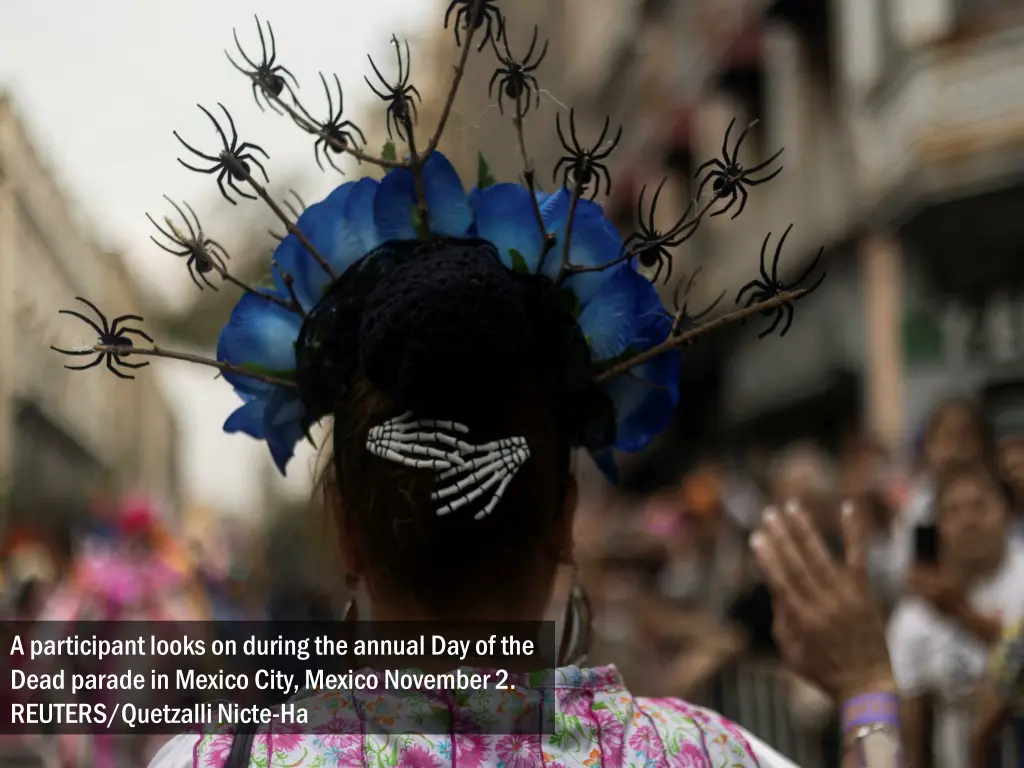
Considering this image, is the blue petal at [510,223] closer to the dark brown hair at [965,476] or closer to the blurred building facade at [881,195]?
the dark brown hair at [965,476]

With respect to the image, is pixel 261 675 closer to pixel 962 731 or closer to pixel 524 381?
pixel 524 381

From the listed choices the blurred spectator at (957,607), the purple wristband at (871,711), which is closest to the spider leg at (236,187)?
the purple wristband at (871,711)

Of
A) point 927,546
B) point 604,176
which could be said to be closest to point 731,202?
point 604,176

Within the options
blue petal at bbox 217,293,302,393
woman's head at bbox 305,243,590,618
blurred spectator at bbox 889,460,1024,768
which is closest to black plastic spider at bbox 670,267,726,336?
woman's head at bbox 305,243,590,618

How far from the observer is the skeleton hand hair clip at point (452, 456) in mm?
1420

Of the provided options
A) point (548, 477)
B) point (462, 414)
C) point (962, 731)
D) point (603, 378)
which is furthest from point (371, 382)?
point (962, 731)

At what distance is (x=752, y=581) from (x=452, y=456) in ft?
13.2

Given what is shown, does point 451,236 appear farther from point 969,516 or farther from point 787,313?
point 969,516

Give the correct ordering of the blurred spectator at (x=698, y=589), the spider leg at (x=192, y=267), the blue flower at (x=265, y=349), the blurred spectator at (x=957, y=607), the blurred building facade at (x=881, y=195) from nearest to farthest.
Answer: the spider leg at (x=192, y=267) → the blue flower at (x=265, y=349) → the blurred spectator at (x=957, y=607) → the blurred spectator at (x=698, y=589) → the blurred building facade at (x=881, y=195)

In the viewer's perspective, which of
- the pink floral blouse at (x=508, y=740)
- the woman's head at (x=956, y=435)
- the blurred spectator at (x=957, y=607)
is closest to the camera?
the pink floral blouse at (x=508, y=740)

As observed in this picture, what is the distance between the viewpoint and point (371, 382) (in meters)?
1.48

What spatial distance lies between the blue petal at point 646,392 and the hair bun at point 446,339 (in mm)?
283

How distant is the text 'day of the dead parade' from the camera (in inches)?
54.7

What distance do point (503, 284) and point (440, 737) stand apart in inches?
20.3
